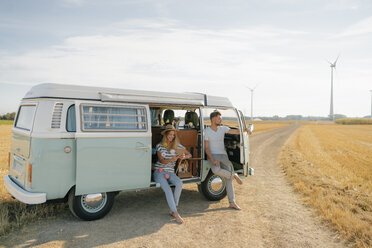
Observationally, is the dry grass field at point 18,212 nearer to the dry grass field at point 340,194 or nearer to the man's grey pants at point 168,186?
the man's grey pants at point 168,186

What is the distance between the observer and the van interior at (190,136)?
6.92m

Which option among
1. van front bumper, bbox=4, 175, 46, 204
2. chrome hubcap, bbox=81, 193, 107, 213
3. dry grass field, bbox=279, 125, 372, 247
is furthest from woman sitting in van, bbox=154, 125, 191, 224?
dry grass field, bbox=279, 125, 372, 247

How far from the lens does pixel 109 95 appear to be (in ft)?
17.4

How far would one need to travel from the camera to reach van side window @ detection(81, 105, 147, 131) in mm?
5117

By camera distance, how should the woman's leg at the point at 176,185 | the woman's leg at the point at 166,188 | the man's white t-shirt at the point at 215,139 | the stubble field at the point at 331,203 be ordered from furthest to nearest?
the man's white t-shirt at the point at 215,139, the woman's leg at the point at 176,185, the woman's leg at the point at 166,188, the stubble field at the point at 331,203

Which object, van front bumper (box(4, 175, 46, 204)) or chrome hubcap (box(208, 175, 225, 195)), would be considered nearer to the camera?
van front bumper (box(4, 175, 46, 204))

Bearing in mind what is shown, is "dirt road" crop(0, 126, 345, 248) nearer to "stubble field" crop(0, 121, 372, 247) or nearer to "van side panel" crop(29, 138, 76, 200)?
"stubble field" crop(0, 121, 372, 247)

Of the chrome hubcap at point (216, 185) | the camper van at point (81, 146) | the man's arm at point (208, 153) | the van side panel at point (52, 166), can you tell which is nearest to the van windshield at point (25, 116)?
the camper van at point (81, 146)

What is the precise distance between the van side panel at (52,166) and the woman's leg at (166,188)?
160 cm

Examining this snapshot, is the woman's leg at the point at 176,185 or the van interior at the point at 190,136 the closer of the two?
the woman's leg at the point at 176,185

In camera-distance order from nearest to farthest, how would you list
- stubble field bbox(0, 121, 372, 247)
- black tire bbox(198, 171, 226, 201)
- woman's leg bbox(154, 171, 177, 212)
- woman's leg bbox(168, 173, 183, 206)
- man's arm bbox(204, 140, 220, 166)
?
1. stubble field bbox(0, 121, 372, 247)
2. woman's leg bbox(154, 171, 177, 212)
3. woman's leg bbox(168, 173, 183, 206)
4. man's arm bbox(204, 140, 220, 166)
5. black tire bbox(198, 171, 226, 201)

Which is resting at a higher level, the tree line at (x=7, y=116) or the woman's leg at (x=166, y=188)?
the tree line at (x=7, y=116)

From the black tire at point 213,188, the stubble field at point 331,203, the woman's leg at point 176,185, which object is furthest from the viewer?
the black tire at point 213,188

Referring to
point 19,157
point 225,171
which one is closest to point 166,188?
point 225,171
